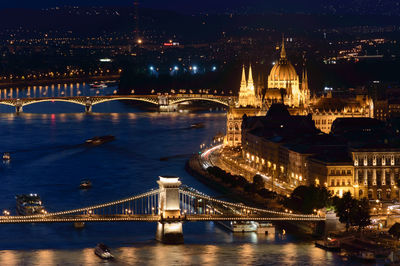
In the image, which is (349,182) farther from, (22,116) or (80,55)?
(80,55)

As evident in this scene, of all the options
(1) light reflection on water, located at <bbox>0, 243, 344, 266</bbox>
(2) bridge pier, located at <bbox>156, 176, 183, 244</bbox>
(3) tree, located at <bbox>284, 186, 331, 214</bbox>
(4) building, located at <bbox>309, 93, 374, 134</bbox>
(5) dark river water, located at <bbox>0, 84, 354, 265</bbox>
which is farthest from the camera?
(4) building, located at <bbox>309, 93, 374, 134</bbox>

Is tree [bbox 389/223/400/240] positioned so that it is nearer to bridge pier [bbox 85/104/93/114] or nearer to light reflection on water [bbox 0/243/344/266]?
light reflection on water [bbox 0/243/344/266]

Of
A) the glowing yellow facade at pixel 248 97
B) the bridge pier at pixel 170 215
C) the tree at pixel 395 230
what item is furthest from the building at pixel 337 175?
the glowing yellow facade at pixel 248 97

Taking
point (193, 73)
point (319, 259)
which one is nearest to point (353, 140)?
point (319, 259)

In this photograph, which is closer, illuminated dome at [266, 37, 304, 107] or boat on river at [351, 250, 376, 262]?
boat on river at [351, 250, 376, 262]

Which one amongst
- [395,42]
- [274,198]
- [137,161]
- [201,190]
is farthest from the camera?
[395,42]

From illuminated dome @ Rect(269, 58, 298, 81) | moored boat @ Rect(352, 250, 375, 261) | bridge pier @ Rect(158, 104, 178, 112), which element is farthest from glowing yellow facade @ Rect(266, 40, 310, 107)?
moored boat @ Rect(352, 250, 375, 261)

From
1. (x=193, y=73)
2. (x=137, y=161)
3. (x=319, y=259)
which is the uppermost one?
(x=193, y=73)

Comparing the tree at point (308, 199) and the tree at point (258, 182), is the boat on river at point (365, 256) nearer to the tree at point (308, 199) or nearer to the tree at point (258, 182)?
the tree at point (308, 199)
